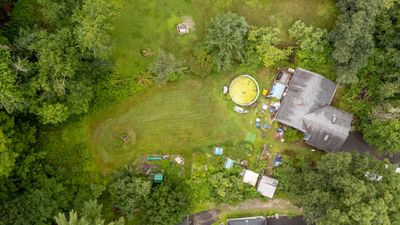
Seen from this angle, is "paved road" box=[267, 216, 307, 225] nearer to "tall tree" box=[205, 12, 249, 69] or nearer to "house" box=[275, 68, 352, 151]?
"house" box=[275, 68, 352, 151]

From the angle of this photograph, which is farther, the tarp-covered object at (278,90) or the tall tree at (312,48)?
the tarp-covered object at (278,90)

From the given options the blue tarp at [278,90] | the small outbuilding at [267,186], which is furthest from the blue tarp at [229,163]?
the blue tarp at [278,90]

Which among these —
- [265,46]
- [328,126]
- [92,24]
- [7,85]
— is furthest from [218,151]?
[7,85]

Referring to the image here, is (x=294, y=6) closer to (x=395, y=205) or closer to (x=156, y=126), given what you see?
(x=156, y=126)

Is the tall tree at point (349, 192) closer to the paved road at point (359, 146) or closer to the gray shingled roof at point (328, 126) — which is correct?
the gray shingled roof at point (328, 126)

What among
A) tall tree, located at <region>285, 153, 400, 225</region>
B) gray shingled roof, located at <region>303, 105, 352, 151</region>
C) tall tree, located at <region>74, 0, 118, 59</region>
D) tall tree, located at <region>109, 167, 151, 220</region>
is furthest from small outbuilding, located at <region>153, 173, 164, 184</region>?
gray shingled roof, located at <region>303, 105, 352, 151</region>

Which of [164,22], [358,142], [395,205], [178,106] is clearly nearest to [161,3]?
[164,22]

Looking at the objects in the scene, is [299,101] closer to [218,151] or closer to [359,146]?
[359,146]
